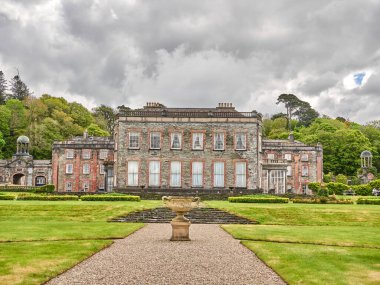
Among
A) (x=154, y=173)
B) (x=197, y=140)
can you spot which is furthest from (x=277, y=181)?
(x=154, y=173)

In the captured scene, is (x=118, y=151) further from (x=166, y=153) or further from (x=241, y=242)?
(x=241, y=242)

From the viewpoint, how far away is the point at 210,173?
49.0 metres

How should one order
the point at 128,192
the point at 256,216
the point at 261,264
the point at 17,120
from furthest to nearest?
the point at 17,120, the point at 128,192, the point at 256,216, the point at 261,264

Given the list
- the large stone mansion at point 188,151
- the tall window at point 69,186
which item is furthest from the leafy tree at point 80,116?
the large stone mansion at point 188,151

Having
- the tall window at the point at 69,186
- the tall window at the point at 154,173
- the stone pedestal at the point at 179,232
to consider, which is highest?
the tall window at the point at 154,173

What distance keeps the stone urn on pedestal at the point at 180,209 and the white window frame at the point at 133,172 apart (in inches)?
1189

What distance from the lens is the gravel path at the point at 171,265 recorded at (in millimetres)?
11500

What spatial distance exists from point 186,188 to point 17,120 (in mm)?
58041

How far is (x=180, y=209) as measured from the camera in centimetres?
1872

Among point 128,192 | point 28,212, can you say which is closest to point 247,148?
point 128,192

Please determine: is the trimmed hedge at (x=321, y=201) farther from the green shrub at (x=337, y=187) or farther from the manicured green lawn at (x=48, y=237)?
the green shrub at (x=337, y=187)

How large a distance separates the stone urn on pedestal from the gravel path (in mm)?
456

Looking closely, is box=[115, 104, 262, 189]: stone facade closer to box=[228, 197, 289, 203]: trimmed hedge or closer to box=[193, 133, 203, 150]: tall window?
box=[193, 133, 203, 150]: tall window

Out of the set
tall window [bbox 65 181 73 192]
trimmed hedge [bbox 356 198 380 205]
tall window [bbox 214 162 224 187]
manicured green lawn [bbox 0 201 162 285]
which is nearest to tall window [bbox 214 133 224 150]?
tall window [bbox 214 162 224 187]
